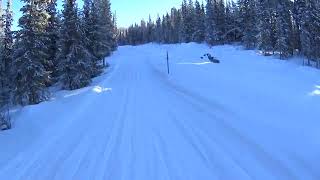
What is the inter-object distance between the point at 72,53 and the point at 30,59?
4145 mm

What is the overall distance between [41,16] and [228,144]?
25.9m

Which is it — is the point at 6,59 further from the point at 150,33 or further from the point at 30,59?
the point at 150,33

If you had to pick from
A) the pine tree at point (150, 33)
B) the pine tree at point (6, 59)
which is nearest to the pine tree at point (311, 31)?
the pine tree at point (6, 59)

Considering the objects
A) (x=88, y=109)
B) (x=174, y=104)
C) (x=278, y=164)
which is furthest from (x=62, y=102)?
(x=278, y=164)

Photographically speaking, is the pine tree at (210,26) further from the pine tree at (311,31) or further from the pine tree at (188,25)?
the pine tree at (311,31)

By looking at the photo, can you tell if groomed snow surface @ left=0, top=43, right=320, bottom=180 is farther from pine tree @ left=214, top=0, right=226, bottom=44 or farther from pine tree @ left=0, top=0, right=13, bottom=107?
pine tree @ left=214, top=0, right=226, bottom=44

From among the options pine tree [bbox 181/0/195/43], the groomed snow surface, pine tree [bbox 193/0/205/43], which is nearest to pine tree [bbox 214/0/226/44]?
pine tree [bbox 193/0/205/43]

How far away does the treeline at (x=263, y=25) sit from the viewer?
55.0 m

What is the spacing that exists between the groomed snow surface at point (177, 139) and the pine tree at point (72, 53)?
1316 cm

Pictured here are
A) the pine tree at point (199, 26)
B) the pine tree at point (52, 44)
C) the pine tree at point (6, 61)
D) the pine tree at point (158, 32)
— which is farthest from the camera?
the pine tree at point (158, 32)

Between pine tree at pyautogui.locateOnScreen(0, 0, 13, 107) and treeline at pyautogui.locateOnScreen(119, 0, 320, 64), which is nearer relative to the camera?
pine tree at pyautogui.locateOnScreen(0, 0, 13, 107)

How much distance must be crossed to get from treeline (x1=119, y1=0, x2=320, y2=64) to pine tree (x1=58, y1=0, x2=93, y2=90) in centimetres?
3084

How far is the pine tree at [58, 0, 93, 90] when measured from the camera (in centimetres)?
3397

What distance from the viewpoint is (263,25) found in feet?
195
